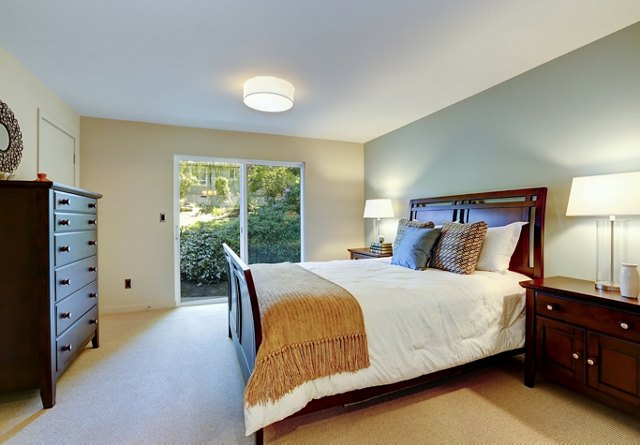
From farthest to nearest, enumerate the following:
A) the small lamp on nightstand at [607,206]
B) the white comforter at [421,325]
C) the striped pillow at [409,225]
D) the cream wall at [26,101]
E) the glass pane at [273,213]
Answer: the glass pane at [273,213] → the striped pillow at [409,225] → the cream wall at [26,101] → the small lamp on nightstand at [607,206] → the white comforter at [421,325]

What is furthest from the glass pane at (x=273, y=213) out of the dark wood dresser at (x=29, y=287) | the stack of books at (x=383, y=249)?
the dark wood dresser at (x=29, y=287)

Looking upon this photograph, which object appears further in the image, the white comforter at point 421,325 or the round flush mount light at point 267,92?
the round flush mount light at point 267,92

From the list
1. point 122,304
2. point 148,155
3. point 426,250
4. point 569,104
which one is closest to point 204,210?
point 148,155

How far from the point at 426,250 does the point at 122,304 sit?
11.9 ft

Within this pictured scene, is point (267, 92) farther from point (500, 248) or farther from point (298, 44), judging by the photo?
point (500, 248)

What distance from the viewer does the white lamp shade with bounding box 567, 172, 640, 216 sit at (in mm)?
1722

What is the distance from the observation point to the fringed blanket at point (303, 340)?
1.47 metres

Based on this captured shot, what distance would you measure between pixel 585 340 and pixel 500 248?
846 mm

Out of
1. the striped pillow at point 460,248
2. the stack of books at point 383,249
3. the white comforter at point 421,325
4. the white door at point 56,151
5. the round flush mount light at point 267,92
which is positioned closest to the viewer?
the white comforter at point 421,325

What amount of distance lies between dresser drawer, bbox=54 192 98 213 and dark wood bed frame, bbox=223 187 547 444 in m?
1.13

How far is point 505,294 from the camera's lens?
217 centimetres

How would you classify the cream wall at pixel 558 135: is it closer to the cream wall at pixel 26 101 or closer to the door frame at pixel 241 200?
the door frame at pixel 241 200

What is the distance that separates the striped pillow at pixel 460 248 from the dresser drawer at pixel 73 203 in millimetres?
2814

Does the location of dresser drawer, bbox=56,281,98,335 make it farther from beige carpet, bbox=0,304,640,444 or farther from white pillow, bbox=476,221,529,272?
white pillow, bbox=476,221,529,272
